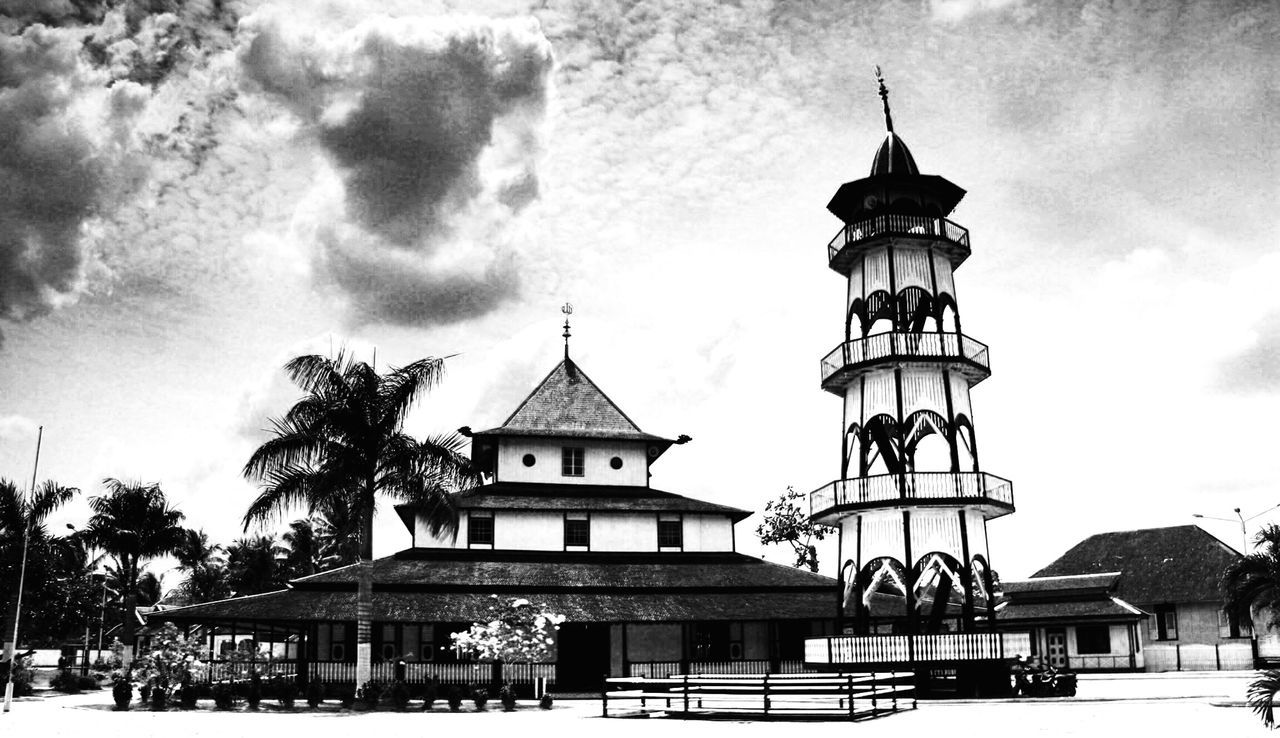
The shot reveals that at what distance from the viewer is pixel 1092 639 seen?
51.5 metres

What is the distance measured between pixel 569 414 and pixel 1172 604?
30319 millimetres

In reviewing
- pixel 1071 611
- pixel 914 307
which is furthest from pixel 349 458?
pixel 1071 611

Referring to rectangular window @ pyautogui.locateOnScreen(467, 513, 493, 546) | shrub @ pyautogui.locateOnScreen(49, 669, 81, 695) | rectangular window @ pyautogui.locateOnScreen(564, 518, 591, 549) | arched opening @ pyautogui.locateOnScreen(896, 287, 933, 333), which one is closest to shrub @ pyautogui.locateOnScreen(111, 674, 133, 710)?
shrub @ pyautogui.locateOnScreen(49, 669, 81, 695)

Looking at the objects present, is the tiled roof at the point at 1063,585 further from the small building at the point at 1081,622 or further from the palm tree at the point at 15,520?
the palm tree at the point at 15,520

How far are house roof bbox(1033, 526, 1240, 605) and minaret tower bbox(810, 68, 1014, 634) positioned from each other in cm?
2378

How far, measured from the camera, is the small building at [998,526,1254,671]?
50375 millimetres

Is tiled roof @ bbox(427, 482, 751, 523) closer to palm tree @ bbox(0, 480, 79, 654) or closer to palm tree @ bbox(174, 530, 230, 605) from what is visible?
palm tree @ bbox(0, 480, 79, 654)

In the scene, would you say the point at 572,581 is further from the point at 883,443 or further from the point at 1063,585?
the point at 1063,585

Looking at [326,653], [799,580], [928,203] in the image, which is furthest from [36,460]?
[928,203]

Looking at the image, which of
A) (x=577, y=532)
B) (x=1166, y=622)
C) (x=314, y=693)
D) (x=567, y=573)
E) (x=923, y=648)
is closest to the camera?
(x=314, y=693)

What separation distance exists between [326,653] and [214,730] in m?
16.2

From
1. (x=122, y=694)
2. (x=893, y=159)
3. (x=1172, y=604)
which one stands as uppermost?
(x=893, y=159)

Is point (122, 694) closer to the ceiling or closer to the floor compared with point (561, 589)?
closer to the floor

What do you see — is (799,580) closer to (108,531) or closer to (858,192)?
(858,192)
